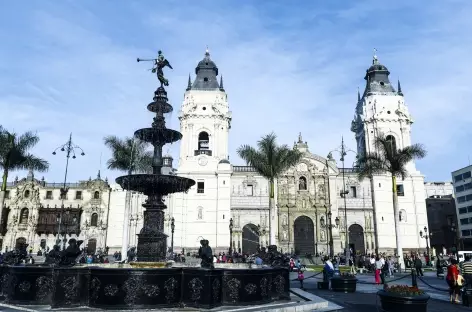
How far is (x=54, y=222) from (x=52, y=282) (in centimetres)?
4591

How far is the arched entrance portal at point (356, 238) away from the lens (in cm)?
4794

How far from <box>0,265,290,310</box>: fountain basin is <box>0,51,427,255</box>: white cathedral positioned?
3581 cm

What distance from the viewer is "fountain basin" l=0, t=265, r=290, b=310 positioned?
939cm

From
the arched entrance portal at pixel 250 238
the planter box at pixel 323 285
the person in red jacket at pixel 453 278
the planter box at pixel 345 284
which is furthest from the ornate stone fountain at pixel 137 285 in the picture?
the arched entrance portal at pixel 250 238

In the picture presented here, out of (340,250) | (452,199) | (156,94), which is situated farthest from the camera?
(452,199)

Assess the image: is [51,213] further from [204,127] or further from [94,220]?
[204,127]

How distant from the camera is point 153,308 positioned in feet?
30.9

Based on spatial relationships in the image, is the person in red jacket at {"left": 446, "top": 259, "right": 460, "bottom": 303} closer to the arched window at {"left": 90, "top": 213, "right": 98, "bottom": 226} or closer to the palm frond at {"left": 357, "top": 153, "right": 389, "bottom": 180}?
the palm frond at {"left": 357, "top": 153, "right": 389, "bottom": 180}

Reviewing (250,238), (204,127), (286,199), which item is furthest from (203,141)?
(250,238)

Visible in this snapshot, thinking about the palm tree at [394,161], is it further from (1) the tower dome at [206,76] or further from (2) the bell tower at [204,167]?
(1) the tower dome at [206,76]

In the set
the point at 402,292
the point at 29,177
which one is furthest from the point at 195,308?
the point at 29,177

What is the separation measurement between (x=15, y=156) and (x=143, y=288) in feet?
81.6

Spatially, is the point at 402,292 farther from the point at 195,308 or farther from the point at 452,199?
the point at 452,199

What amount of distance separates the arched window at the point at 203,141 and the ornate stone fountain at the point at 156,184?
113 ft
